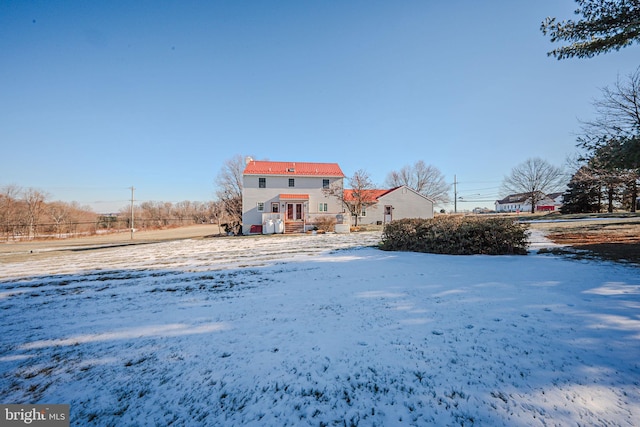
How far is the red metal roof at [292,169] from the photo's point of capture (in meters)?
26.8

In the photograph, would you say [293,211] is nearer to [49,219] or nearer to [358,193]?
[358,193]

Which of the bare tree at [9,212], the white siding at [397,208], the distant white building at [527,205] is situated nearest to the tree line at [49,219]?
the bare tree at [9,212]

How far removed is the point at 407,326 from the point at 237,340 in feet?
8.02

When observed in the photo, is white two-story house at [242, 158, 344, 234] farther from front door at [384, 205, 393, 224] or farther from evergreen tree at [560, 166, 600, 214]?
evergreen tree at [560, 166, 600, 214]

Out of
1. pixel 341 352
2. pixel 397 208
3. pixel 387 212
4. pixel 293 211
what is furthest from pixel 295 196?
pixel 341 352

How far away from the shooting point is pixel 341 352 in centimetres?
289

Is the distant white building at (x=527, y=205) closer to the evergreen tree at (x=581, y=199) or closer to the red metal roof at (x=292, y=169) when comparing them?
the evergreen tree at (x=581, y=199)

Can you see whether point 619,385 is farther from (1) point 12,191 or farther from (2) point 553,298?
(1) point 12,191

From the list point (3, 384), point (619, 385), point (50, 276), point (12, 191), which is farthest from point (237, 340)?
point (12, 191)

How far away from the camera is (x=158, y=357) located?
9.68ft

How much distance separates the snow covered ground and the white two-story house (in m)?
20.1

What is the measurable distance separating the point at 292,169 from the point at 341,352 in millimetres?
25852

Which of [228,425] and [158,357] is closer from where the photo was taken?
[228,425]

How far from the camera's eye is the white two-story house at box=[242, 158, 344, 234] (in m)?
26.1
